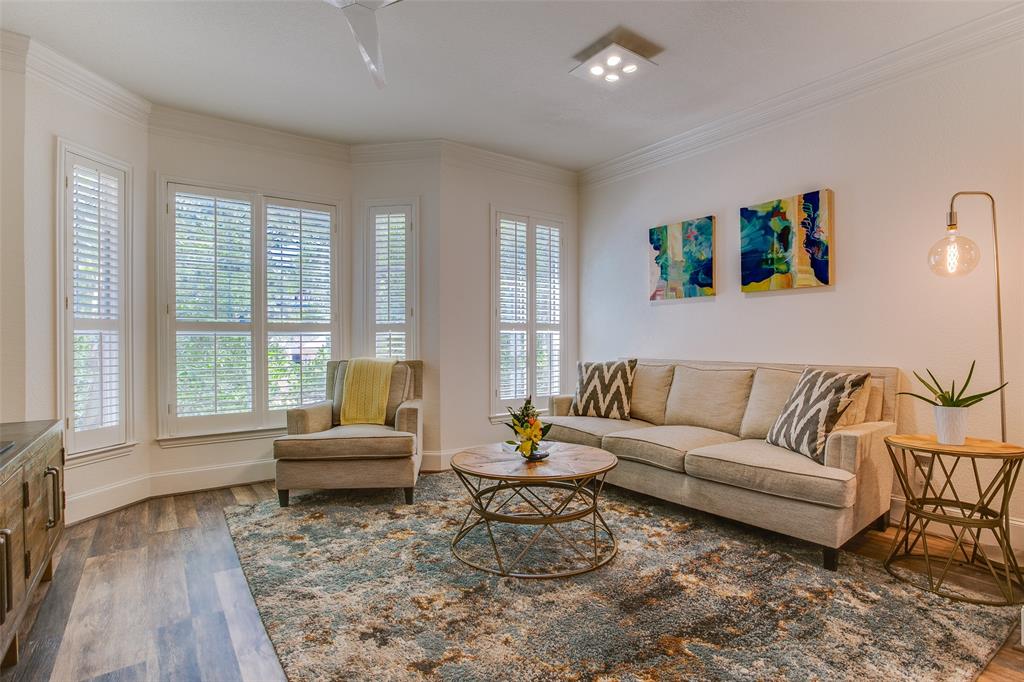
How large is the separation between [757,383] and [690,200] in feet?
5.39

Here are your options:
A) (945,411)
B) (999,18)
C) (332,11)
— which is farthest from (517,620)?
(999,18)

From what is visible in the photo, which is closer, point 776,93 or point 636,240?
point 776,93

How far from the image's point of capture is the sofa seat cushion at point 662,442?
3.16 metres

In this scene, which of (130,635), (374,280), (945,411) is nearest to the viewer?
(130,635)

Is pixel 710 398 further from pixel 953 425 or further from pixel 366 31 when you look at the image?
pixel 366 31

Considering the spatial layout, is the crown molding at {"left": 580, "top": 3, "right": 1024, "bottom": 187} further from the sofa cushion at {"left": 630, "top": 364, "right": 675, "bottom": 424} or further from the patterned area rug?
the patterned area rug

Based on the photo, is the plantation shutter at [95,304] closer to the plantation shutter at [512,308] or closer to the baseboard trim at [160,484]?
the baseboard trim at [160,484]

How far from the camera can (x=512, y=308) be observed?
4961mm

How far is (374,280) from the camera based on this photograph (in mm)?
4574

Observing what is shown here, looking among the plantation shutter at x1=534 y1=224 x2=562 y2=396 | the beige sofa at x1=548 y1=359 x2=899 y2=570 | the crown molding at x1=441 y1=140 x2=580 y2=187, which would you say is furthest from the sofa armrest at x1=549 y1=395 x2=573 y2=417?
the crown molding at x1=441 y1=140 x2=580 y2=187

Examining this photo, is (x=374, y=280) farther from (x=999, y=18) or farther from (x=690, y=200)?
(x=999, y=18)

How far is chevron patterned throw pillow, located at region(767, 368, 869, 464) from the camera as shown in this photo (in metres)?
2.79

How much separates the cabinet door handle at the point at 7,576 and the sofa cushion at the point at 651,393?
11.6ft

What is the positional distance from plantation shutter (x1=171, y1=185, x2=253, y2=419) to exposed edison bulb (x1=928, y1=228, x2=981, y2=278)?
14.6 ft
